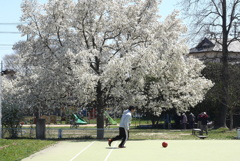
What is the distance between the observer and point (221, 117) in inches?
1587

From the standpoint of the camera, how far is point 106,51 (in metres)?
27.8

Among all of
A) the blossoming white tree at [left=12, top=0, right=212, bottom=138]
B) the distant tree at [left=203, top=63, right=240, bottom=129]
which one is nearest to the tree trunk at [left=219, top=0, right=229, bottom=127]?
the distant tree at [left=203, top=63, right=240, bottom=129]

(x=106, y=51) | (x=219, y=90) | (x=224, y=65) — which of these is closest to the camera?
(x=106, y=51)

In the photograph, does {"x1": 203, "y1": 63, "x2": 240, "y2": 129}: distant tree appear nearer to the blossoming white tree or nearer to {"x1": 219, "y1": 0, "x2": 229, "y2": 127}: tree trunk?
{"x1": 219, "y1": 0, "x2": 229, "y2": 127}: tree trunk

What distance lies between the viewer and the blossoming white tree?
25.5m

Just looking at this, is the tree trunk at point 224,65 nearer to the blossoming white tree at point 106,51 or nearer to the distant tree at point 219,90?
the distant tree at point 219,90

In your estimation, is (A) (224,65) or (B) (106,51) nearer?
(B) (106,51)

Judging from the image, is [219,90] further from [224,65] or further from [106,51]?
[106,51]

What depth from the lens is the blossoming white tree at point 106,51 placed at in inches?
1002

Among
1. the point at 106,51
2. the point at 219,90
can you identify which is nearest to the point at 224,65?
the point at 219,90

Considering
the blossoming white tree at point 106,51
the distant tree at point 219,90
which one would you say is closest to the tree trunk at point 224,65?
the distant tree at point 219,90

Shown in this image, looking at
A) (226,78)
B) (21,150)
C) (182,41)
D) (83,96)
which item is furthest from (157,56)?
(226,78)

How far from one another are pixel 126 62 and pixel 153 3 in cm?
567

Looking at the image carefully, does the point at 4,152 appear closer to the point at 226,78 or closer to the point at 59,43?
the point at 59,43
